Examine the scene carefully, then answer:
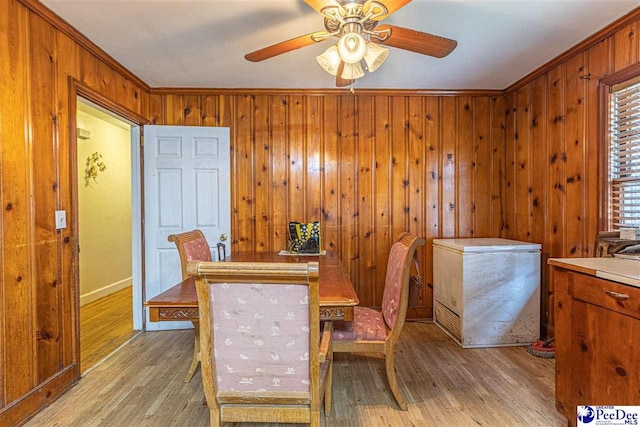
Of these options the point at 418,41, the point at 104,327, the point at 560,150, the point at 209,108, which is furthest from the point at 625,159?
the point at 104,327

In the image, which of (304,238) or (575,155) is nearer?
(575,155)

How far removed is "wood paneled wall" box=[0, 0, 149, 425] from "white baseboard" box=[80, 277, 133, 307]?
2.21 m

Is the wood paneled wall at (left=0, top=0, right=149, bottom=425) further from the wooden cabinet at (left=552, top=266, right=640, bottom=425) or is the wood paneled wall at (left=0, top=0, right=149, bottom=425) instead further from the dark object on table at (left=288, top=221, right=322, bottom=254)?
the wooden cabinet at (left=552, top=266, right=640, bottom=425)

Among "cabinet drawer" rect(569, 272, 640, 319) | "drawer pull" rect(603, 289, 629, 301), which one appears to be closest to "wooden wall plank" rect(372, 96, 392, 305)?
"cabinet drawer" rect(569, 272, 640, 319)

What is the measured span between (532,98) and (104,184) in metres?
5.22

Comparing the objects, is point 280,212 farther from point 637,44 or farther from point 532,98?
point 637,44

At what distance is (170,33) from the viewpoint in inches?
93.4

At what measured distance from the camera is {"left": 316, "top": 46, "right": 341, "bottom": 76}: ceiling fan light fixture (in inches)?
72.8

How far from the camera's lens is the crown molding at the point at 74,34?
6.67 feet

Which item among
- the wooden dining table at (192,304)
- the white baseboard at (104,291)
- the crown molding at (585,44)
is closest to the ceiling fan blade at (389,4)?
the wooden dining table at (192,304)

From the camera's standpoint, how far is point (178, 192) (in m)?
3.38

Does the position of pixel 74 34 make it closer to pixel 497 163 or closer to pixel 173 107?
pixel 173 107

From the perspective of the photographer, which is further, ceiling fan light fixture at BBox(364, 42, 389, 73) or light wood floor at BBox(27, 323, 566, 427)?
light wood floor at BBox(27, 323, 566, 427)

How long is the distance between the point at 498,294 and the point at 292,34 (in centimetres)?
259
